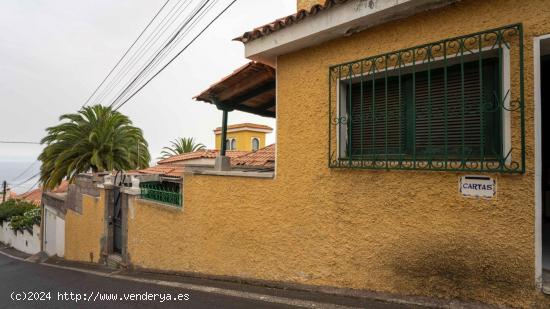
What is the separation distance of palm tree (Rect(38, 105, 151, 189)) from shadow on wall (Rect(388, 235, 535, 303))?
1460cm

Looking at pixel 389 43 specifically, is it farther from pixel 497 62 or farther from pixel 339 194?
pixel 339 194

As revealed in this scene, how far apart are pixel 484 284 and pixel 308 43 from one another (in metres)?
3.21

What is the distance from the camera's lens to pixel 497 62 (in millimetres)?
2682

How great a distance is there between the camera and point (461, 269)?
8.89 ft

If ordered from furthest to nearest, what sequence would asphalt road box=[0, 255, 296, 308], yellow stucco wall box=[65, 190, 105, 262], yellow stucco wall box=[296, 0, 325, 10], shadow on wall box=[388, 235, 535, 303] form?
yellow stucco wall box=[65, 190, 105, 262] < yellow stucco wall box=[296, 0, 325, 10] < asphalt road box=[0, 255, 296, 308] < shadow on wall box=[388, 235, 535, 303]

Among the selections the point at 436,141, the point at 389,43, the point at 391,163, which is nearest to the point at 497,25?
the point at 389,43

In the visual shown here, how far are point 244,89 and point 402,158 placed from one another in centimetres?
325

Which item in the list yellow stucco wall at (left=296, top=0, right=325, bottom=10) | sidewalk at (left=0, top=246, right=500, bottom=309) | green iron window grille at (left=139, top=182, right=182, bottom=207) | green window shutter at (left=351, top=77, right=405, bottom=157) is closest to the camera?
sidewalk at (left=0, top=246, right=500, bottom=309)

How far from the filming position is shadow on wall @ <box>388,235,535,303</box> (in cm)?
248

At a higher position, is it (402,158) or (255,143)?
(255,143)

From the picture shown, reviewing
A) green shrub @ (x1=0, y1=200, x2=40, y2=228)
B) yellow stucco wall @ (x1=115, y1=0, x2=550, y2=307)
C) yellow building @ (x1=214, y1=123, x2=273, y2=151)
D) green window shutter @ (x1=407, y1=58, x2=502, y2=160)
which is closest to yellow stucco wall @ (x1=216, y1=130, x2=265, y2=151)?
yellow building @ (x1=214, y1=123, x2=273, y2=151)

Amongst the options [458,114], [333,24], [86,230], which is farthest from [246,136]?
[458,114]

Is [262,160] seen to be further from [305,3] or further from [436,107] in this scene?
[436,107]

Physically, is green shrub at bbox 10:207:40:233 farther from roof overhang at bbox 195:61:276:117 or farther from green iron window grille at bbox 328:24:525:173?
green iron window grille at bbox 328:24:525:173
